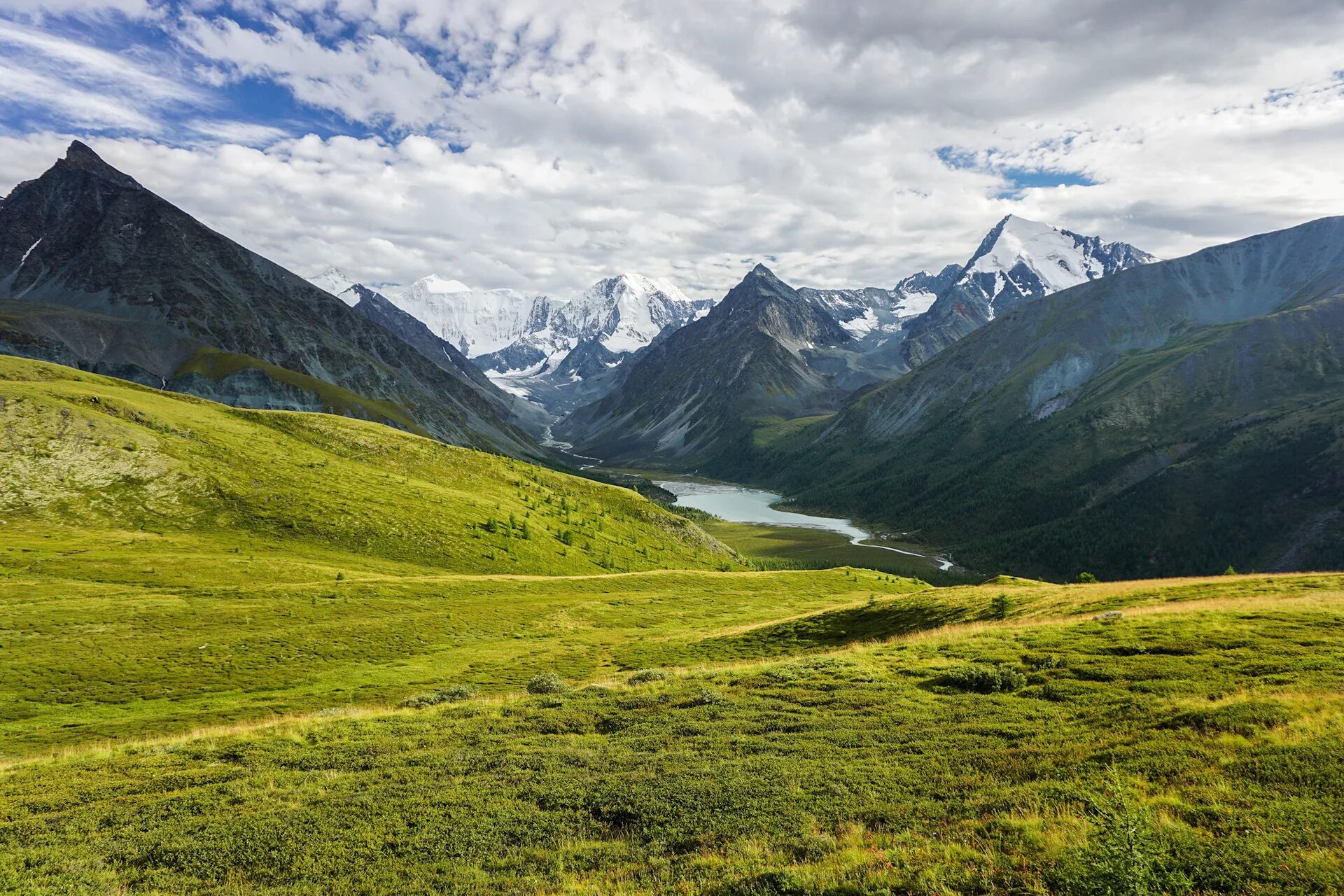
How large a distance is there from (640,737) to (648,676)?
421 inches

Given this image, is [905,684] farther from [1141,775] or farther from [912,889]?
[912,889]

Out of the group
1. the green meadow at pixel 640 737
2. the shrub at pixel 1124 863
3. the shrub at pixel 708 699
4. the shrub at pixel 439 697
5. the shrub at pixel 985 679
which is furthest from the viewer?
the shrub at pixel 439 697

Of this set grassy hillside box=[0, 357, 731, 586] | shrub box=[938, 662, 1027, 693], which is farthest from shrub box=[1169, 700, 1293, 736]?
grassy hillside box=[0, 357, 731, 586]

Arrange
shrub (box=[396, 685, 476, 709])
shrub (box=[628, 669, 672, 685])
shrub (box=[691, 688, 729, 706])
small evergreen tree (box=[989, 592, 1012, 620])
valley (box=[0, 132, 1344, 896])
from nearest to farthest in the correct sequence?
valley (box=[0, 132, 1344, 896]), shrub (box=[691, 688, 729, 706]), shrub (box=[396, 685, 476, 709]), shrub (box=[628, 669, 672, 685]), small evergreen tree (box=[989, 592, 1012, 620])

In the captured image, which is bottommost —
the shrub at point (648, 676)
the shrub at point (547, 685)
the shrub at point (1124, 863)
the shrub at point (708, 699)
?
the shrub at point (547, 685)

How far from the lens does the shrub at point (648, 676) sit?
105 ft

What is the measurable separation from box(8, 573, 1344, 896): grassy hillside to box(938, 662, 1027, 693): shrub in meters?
0.10

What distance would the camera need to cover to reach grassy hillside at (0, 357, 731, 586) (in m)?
63.1

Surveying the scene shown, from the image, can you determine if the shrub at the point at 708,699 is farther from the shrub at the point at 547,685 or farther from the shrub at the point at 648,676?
the shrub at the point at 547,685

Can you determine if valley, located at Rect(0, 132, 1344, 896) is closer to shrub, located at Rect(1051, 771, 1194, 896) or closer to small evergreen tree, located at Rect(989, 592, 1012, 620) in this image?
shrub, located at Rect(1051, 771, 1194, 896)

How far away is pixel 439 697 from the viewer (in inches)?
1228

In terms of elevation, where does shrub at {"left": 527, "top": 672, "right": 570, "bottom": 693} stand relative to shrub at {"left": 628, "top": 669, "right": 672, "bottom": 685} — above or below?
below

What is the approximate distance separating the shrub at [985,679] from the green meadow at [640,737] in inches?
5.7

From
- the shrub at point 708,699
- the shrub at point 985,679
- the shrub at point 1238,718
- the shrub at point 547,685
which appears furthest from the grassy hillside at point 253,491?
the shrub at point 1238,718
